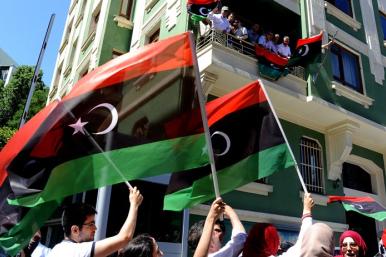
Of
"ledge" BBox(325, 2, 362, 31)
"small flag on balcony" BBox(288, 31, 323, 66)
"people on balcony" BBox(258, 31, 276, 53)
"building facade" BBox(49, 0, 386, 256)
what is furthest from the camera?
"ledge" BBox(325, 2, 362, 31)

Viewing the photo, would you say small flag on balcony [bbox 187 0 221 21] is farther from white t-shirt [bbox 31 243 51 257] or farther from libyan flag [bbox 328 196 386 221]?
white t-shirt [bbox 31 243 51 257]

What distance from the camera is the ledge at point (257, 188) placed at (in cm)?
811

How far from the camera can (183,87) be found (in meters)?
3.34

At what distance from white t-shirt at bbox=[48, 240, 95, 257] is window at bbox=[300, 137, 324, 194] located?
A: 799 centimetres

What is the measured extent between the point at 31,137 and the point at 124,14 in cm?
1108

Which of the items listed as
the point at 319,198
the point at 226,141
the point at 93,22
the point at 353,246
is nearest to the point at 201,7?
the point at 226,141

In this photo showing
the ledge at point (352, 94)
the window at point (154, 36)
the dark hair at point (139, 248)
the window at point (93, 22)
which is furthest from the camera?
the window at point (93, 22)

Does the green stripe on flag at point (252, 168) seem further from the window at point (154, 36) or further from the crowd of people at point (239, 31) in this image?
the window at point (154, 36)

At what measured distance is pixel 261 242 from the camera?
263 centimetres

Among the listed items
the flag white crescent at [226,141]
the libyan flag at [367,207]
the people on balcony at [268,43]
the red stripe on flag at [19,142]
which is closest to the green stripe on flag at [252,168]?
the flag white crescent at [226,141]

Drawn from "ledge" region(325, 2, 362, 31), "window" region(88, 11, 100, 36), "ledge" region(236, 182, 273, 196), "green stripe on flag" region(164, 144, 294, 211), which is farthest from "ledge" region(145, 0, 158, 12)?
"green stripe on flag" region(164, 144, 294, 211)

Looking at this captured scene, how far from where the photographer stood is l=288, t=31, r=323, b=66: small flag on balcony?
867 cm

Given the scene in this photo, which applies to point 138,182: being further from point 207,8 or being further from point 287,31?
point 287,31

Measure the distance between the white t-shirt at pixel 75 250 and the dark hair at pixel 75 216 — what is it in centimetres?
14
